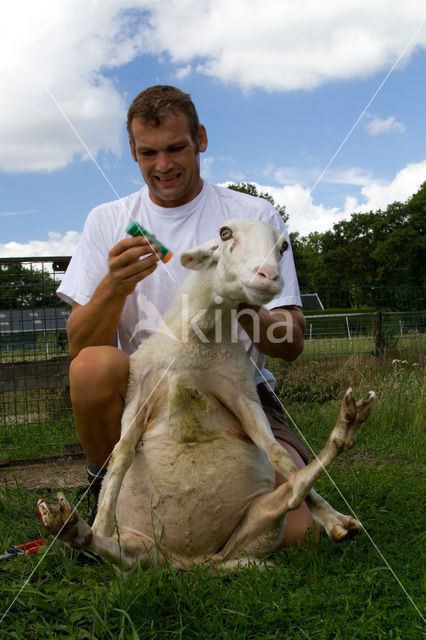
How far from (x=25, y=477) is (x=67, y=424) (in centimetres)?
125

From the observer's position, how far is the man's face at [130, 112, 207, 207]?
2.71m

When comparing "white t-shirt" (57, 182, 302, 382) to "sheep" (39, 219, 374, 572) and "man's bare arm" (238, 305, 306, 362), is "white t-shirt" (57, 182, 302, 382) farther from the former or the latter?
"sheep" (39, 219, 374, 572)

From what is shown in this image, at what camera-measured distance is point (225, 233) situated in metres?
2.30

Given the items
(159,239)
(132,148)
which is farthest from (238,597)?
(132,148)

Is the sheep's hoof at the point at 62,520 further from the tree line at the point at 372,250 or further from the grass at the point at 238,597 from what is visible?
the tree line at the point at 372,250

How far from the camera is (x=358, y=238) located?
173 ft

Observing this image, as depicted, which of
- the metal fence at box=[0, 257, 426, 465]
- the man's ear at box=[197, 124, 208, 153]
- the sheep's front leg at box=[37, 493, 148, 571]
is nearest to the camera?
the sheep's front leg at box=[37, 493, 148, 571]

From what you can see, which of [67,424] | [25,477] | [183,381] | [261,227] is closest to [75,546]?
[183,381]

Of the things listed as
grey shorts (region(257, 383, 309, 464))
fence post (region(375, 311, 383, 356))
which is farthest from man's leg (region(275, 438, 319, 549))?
fence post (region(375, 311, 383, 356))

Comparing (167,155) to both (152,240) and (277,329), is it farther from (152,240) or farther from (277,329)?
(277,329)

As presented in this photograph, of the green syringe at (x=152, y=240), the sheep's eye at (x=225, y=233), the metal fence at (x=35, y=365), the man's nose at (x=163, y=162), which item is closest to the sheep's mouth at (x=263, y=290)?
the sheep's eye at (x=225, y=233)

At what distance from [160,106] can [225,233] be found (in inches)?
33.3

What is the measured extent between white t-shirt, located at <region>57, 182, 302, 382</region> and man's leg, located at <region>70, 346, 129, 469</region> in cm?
28

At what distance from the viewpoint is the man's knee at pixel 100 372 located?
2.64 metres
